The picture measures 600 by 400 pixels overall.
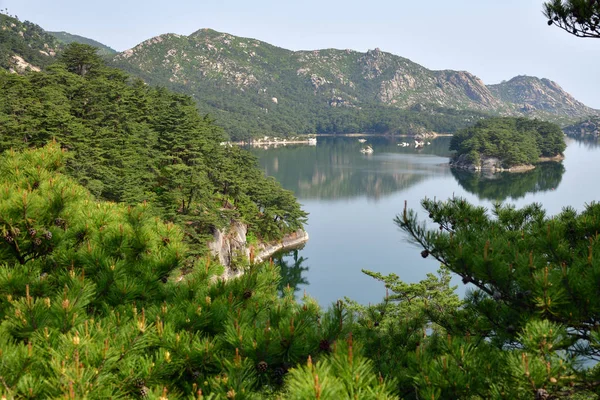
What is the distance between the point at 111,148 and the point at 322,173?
45.4 meters

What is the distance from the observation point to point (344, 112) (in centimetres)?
17775

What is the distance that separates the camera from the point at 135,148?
73.4 ft

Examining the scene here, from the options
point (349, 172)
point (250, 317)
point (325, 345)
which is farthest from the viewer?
point (349, 172)

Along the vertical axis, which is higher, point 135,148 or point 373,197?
point 135,148

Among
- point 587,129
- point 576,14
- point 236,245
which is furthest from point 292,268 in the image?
point 587,129

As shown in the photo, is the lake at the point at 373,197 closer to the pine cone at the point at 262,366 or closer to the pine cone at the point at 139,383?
the pine cone at the point at 262,366

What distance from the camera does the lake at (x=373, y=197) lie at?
2703 cm

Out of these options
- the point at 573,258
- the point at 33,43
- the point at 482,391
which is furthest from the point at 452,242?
the point at 33,43

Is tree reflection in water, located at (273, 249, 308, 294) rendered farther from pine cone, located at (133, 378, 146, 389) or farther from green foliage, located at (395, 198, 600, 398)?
pine cone, located at (133, 378, 146, 389)

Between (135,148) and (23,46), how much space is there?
63.8m

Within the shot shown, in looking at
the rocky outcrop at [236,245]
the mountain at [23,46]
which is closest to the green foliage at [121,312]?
the rocky outcrop at [236,245]

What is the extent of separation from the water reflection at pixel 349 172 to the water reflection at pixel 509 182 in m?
6.31

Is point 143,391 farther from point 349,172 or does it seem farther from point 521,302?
point 349,172

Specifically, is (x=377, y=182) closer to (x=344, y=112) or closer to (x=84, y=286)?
(x=84, y=286)
